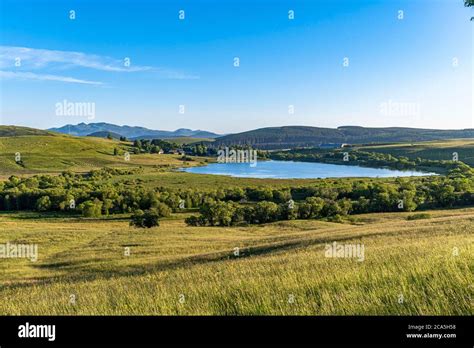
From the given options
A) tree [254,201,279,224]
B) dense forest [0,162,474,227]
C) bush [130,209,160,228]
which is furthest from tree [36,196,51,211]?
tree [254,201,279,224]

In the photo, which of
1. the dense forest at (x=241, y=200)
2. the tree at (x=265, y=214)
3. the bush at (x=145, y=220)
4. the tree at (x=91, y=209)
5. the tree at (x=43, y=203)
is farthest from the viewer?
the tree at (x=43, y=203)

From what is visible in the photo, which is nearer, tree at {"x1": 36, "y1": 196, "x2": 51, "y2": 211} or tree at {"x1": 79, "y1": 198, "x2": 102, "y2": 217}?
tree at {"x1": 79, "y1": 198, "x2": 102, "y2": 217}

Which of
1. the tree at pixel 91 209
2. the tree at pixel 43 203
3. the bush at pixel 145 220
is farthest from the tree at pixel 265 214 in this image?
the tree at pixel 43 203

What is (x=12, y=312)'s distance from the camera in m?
10.2

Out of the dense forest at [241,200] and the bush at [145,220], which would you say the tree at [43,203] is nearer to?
the dense forest at [241,200]

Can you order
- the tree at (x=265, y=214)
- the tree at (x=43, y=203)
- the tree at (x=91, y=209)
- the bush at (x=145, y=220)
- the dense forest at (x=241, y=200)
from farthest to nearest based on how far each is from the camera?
the tree at (x=43, y=203) < the tree at (x=91, y=209) < the dense forest at (x=241, y=200) < the tree at (x=265, y=214) < the bush at (x=145, y=220)

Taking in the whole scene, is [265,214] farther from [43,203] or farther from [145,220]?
[43,203]

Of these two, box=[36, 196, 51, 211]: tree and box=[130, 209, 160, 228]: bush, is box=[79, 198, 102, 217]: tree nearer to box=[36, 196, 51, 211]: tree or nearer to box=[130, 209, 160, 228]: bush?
box=[36, 196, 51, 211]: tree

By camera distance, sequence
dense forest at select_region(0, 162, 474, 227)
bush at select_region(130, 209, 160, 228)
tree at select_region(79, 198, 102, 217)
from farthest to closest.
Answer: tree at select_region(79, 198, 102, 217) < dense forest at select_region(0, 162, 474, 227) < bush at select_region(130, 209, 160, 228)

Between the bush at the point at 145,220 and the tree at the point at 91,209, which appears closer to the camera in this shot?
the bush at the point at 145,220

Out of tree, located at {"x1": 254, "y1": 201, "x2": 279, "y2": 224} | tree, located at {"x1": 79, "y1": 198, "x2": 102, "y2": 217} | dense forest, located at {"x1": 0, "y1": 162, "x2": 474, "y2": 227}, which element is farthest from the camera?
tree, located at {"x1": 79, "y1": 198, "x2": 102, "y2": 217}

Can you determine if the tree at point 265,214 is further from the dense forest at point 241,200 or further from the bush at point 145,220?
the bush at point 145,220

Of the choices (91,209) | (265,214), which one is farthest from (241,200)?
(91,209)
